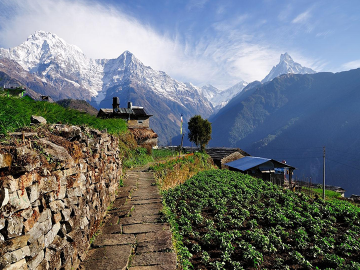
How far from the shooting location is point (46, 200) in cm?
314

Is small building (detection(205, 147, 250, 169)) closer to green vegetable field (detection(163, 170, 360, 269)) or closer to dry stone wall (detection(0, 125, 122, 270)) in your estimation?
green vegetable field (detection(163, 170, 360, 269))

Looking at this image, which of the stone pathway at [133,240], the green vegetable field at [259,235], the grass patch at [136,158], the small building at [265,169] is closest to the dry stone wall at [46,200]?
the stone pathway at [133,240]

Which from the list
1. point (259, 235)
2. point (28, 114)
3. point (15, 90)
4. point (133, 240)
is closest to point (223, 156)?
point (259, 235)

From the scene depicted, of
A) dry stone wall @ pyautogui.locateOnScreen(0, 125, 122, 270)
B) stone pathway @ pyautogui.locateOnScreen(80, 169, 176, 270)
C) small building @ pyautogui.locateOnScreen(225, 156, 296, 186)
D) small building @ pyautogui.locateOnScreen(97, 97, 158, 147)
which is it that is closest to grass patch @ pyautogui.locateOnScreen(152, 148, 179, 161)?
small building @ pyautogui.locateOnScreen(97, 97, 158, 147)

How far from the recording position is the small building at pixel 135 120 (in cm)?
2106

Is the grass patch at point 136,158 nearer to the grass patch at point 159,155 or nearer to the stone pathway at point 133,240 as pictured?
the grass patch at point 159,155

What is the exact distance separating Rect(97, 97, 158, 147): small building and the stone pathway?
13.4 meters

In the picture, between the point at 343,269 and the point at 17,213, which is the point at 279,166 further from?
the point at 17,213

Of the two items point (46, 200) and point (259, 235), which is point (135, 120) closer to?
point (259, 235)

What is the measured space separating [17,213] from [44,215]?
630 mm

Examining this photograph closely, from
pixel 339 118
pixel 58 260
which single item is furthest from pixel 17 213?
pixel 339 118

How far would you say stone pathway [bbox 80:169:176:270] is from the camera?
4.05m

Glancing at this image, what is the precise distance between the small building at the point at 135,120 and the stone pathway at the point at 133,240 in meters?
13.4

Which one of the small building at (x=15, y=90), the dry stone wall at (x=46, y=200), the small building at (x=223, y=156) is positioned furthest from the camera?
the small building at (x=223, y=156)
